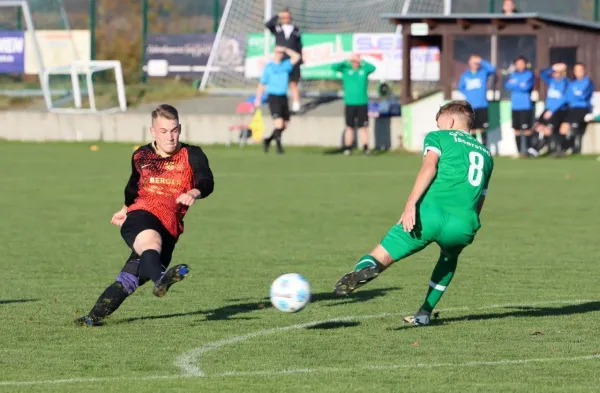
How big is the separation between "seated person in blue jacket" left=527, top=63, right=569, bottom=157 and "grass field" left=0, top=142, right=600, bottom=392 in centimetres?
649

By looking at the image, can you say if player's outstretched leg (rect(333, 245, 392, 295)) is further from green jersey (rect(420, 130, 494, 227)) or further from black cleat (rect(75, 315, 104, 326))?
black cleat (rect(75, 315, 104, 326))

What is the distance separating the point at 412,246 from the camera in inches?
300

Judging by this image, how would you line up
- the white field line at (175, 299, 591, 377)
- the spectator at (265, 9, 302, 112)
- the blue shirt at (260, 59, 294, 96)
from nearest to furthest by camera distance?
the white field line at (175, 299, 591, 377) < the blue shirt at (260, 59, 294, 96) < the spectator at (265, 9, 302, 112)

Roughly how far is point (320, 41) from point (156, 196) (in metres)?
23.8

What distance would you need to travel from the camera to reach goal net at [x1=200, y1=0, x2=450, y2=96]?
30.9 metres

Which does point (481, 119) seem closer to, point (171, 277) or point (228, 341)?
point (228, 341)

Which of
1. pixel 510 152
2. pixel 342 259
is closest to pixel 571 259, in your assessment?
pixel 342 259

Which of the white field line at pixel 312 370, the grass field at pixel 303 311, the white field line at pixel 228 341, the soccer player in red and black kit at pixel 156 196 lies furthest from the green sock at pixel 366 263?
the soccer player in red and black kit at pixel 156 196

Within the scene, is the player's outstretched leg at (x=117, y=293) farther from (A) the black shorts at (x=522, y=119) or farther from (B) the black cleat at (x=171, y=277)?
(A) the black shorts at (x=522, y=119)

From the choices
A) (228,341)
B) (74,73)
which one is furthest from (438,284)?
(74,73)

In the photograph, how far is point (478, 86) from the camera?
25250 millimetres

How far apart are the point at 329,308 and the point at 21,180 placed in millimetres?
12006

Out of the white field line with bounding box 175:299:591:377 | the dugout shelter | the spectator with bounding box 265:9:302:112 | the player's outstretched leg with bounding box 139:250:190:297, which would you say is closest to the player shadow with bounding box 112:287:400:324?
the white field line with bounding box 175:299:591:377

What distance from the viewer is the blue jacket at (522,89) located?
25.2 metres
